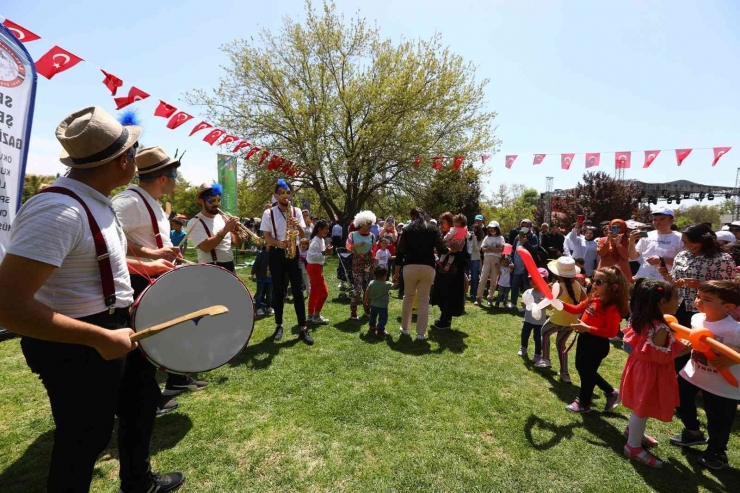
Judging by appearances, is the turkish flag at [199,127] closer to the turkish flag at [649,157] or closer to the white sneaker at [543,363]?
the white sneaker at [543,363]

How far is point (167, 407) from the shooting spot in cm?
312

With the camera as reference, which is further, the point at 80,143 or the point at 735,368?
the point at 735,368

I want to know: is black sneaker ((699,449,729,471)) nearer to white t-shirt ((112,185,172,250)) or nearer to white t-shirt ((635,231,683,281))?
white t-shirt ((635,231,683,281))

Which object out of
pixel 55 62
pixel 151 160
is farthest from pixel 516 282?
pixel 55 62

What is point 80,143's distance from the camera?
1.47m

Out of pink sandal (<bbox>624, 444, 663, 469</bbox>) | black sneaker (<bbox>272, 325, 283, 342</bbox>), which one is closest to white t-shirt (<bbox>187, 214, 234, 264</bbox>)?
black sneaker (<bbox>272, 325, 283, 342</bbox>)

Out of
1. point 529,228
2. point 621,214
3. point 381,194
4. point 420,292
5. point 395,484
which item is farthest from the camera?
point 381,194

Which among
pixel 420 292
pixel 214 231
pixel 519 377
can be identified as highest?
pixel 214 231

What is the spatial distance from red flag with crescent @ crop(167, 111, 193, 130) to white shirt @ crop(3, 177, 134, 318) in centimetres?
808

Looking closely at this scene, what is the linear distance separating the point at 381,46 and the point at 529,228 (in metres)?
14.9

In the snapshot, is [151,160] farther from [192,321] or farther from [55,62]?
[55,62]

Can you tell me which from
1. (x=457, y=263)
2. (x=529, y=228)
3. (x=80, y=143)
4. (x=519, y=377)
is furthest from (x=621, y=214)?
(x=80, y=143)

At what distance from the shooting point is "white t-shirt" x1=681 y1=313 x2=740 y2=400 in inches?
102

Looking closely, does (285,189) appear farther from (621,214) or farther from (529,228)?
(621,214)
